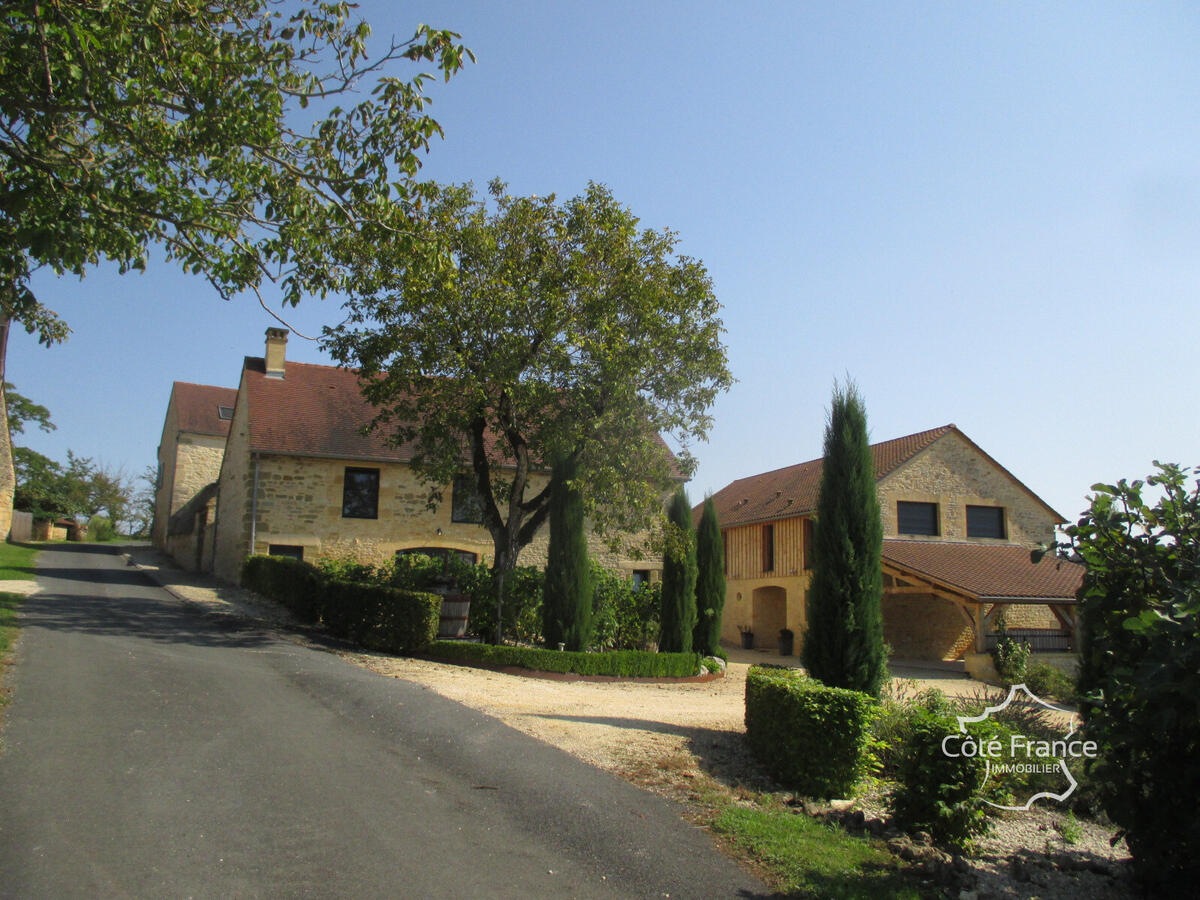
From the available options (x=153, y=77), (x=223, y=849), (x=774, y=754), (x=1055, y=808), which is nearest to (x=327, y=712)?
(x=223, y=849)

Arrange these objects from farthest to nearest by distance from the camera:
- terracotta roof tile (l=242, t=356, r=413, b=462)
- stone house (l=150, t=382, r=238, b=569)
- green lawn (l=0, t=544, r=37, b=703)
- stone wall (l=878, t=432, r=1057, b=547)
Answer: stone house (l=150, t=382, r=238, b=569) < stone wall (l=878, t=432, r=1057, b=547) < terracotta roof tile (l=242, t=356, r=413, b=462) < green lawn (l=0, t=544, r=37, b=703)

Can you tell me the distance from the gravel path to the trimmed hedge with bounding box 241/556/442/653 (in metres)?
0.47

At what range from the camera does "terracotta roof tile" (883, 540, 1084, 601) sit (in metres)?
19.6

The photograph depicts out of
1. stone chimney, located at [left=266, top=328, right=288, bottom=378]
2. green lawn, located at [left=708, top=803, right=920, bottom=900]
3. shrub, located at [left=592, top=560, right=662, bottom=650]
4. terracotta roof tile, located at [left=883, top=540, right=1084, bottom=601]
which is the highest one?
stone chimney, located at [left=266, top=328, right=288, bottom=378]

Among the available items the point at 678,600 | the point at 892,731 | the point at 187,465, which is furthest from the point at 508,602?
the point at 187,465

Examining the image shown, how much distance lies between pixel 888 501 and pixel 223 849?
68.7 feet

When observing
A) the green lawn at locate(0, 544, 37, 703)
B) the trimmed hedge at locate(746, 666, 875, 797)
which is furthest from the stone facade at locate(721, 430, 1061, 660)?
the green lawn at locate(0, 544, 37, 703)

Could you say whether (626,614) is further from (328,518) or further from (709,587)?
(328,518)

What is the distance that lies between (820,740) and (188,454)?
33.1 meters

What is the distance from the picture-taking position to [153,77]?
22.8ft

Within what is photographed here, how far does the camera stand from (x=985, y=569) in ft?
69.1

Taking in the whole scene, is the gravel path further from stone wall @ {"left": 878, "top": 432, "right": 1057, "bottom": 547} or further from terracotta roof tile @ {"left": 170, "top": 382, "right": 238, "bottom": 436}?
terracotta roof tile @ {"left": 170, "top": 382, "right": 238, "bottom": 436}

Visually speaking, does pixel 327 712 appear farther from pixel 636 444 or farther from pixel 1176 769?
pixel 636 444

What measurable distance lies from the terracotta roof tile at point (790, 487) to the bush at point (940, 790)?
15605 millimetres
